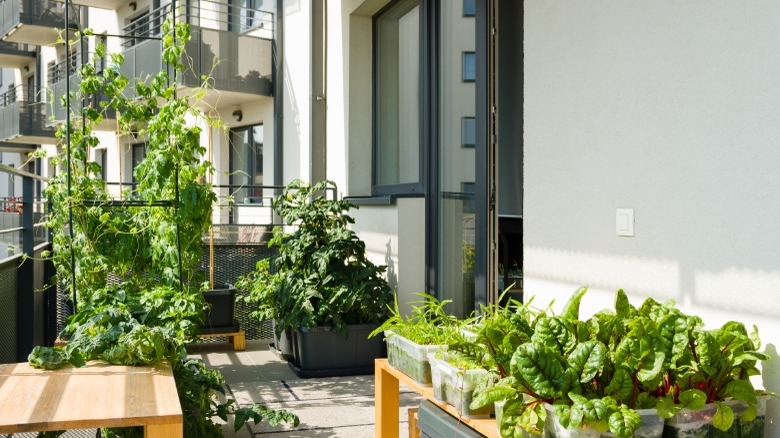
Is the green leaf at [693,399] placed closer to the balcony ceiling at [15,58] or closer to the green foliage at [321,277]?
the green foliage at [321,277]

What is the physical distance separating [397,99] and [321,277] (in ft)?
4.93

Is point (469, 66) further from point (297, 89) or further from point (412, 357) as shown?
point (297, 89)

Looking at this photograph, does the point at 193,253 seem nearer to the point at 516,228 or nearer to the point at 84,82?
the point at 84,82

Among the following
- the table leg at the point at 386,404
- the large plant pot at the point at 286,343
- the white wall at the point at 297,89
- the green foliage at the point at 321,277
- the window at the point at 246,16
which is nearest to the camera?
the table leg at the point at 386,404

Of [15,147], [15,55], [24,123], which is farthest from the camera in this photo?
[15,147]

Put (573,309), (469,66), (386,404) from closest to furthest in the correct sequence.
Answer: (573,309) < (386,404) < (469,66)

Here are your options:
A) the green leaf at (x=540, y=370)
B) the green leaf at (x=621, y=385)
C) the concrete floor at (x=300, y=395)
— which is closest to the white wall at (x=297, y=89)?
the concrete floor at (x=300, y=395)

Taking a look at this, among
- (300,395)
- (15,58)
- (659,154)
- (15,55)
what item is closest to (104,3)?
(15,55)

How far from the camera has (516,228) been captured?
15.5 ft

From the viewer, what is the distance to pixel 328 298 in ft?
17.7

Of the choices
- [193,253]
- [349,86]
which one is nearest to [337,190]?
[349,86]

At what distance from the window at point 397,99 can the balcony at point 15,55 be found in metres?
16.5

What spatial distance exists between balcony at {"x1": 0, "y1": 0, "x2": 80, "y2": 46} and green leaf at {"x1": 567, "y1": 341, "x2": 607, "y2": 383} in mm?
16719

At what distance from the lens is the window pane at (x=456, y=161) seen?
4715 millimetres
